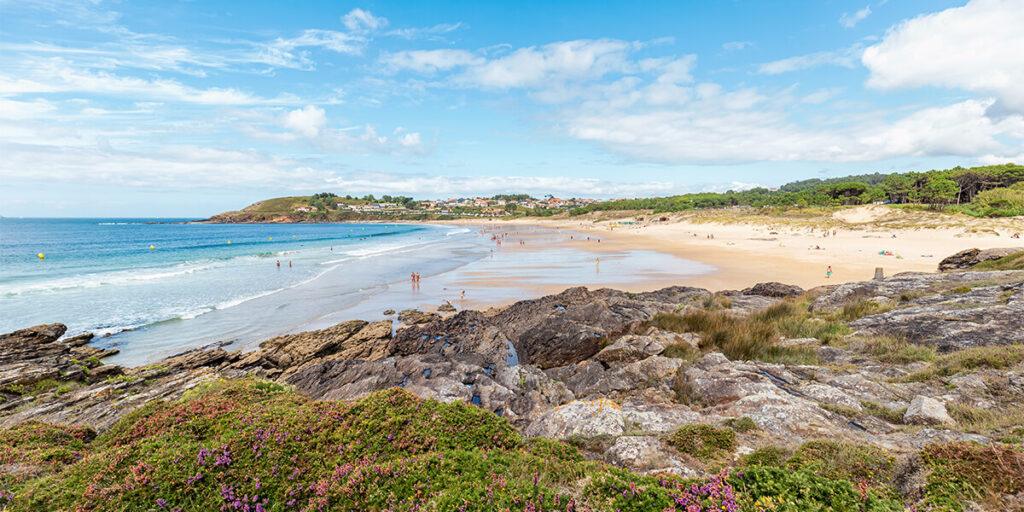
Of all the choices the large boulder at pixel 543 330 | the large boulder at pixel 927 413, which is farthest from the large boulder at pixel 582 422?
the large boulder at pixel 543 330

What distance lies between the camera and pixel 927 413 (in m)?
6.11

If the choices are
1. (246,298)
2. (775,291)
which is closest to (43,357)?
(246,298)

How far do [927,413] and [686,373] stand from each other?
12.4 ft

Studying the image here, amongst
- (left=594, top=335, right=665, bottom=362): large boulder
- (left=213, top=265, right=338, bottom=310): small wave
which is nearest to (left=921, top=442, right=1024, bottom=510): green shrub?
(left=594, top=335, right=665, bottom=362): large boulder

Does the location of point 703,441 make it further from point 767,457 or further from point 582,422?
point 582,422

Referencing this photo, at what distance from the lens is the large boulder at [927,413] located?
19.5ft

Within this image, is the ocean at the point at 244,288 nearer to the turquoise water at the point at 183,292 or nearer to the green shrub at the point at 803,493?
the turquoise water at the point at 183,292

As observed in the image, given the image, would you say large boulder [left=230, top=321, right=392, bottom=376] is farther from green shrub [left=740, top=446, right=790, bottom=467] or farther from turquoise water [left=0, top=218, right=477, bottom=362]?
green shrub [left=740, top=446, right=790, bottom=467]

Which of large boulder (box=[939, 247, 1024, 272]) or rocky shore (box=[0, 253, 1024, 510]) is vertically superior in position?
large boulder (box=[939, 247, 1024, 272])

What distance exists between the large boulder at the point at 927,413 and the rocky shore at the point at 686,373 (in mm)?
26

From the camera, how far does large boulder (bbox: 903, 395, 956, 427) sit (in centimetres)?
596

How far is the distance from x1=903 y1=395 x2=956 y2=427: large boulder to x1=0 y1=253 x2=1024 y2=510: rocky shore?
0.09ft

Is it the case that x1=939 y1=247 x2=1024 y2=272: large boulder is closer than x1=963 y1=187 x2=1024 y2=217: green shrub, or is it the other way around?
x1=939 y1=247 x2=1024 y2=272: large boulder

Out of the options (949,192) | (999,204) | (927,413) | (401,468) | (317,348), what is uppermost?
(949,192)
